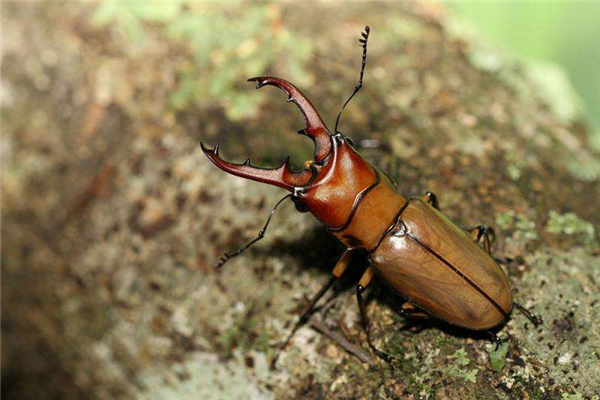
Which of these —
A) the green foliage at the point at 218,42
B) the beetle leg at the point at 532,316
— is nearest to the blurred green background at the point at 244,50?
the green foliage at the point at 218,42

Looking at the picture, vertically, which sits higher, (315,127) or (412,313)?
(315,127)

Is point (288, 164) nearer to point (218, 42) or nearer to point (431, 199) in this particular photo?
point (431, 199)

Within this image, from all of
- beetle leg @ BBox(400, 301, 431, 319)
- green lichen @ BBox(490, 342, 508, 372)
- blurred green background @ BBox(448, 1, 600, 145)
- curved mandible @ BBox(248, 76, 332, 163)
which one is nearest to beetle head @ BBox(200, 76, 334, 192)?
curved mandible @ BBox(248, 76, 332, 163)

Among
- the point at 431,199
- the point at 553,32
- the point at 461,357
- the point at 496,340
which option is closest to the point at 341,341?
the point at 461,357

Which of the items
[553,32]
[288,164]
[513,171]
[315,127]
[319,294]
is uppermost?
[553,32]

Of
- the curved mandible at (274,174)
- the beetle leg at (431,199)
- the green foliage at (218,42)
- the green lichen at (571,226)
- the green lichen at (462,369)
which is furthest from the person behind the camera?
the green foliage at (218,42)

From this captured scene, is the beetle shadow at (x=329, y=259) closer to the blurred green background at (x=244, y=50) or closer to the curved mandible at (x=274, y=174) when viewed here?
the curved mandible at (x=274, y=174)

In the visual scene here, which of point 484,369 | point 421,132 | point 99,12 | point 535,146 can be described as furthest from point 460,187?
point 99,12
